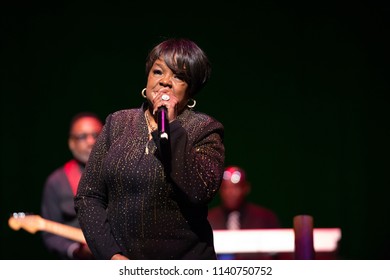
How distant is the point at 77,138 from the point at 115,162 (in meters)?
2.58

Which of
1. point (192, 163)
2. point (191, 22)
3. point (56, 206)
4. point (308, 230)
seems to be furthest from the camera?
point (191, 22)

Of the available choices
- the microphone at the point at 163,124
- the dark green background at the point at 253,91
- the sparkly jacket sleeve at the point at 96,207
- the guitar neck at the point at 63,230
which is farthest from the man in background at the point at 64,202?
the microphone at the point at 163,124

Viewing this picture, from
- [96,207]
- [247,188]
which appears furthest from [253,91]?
[96,207]

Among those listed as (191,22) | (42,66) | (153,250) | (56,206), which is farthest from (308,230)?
(42,66)

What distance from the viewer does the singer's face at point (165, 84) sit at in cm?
228

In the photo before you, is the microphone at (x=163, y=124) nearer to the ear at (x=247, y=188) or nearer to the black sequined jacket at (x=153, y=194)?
the black sequined jacket at (x=153, y=194)

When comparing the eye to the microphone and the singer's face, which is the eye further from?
the microphone

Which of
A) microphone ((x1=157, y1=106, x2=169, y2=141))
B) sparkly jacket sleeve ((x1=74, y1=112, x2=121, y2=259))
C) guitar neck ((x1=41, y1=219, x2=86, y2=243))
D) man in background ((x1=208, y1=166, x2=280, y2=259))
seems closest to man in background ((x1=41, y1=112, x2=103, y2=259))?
guitar neck ((x1=41, y1=219, x2=86, y2=243))

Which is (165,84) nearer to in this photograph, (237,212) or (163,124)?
(163,124)

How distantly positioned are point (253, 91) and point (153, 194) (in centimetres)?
394

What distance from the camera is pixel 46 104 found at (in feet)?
19.8

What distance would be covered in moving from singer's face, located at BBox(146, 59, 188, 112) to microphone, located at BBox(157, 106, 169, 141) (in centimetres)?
11

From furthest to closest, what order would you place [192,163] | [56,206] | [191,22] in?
1. [191,22]
2. [56,206]
3. [192,163]

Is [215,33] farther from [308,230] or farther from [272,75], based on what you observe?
[308,230]
